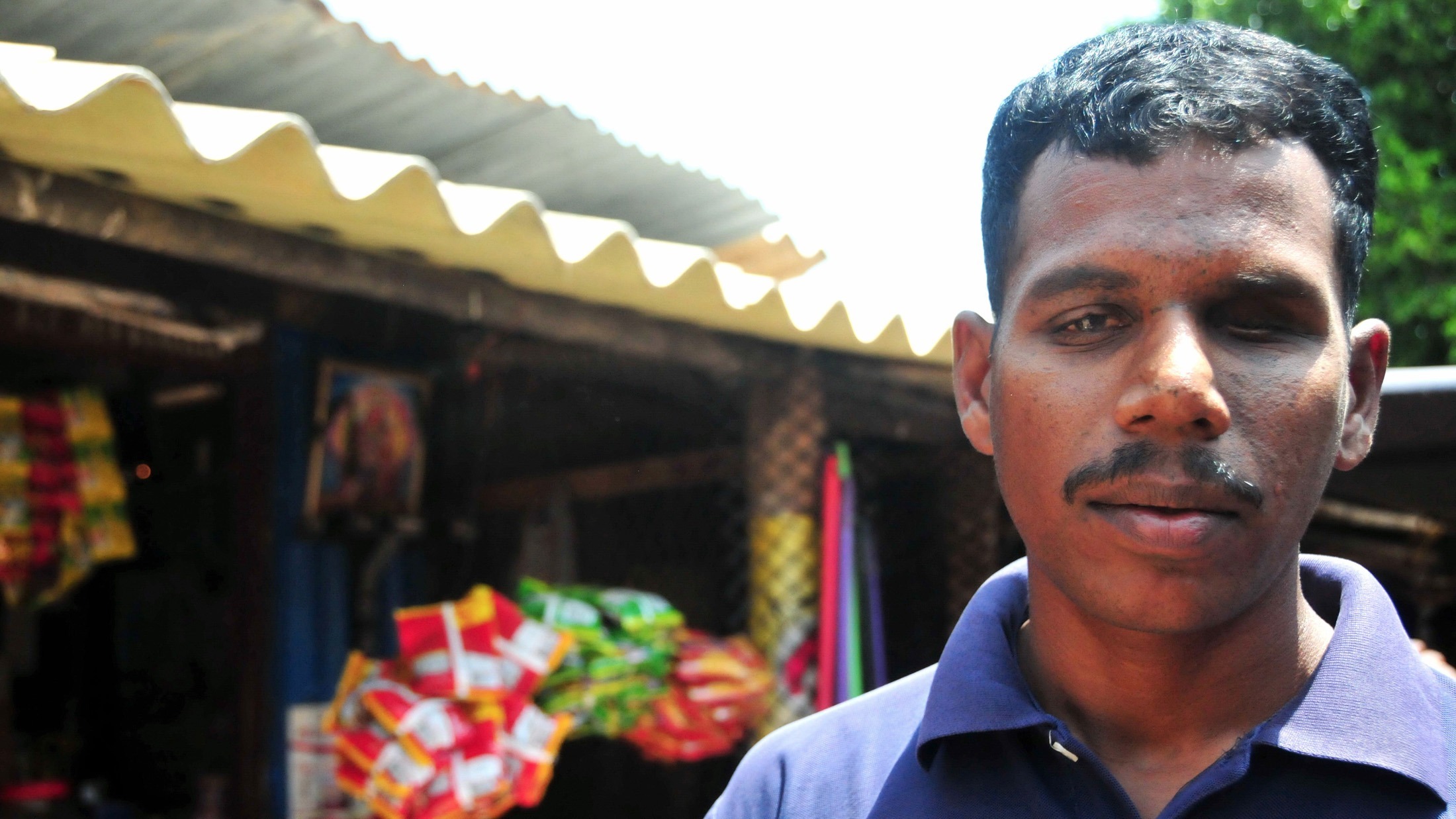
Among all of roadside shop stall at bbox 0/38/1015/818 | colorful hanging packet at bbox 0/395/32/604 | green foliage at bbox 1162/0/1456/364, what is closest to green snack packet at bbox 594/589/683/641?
roadside shop stall at bbox 0/38/1015/818

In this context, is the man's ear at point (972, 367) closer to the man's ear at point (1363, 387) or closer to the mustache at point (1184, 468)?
the mustache at point (1184, 468)

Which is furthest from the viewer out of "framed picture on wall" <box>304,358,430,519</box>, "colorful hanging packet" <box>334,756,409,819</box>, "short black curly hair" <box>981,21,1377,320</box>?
"framed picture on wall" <box>304,358,430,519</box>

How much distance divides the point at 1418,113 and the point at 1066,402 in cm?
869

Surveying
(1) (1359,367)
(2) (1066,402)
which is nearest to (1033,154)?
(2) (1066,402)

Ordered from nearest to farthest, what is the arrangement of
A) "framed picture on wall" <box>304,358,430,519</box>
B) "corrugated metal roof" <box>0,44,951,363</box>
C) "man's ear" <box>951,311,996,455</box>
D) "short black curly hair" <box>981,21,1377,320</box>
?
"short black curly hair" <box>981,21,1377,320</box> < "man's ear" <box>951,311,996,455</box> < "corrugated metal roof" <box>0,44,951,363</box> < "framed picture on wall" <box>304,358,430,519</box>

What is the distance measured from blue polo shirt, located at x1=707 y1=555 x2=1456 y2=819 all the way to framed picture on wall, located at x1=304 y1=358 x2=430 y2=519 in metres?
2.21

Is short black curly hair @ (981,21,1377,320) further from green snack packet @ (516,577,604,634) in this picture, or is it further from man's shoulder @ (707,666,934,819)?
green snack packet @ (516,577,604,634)

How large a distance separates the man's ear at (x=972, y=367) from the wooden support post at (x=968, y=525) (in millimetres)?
2750

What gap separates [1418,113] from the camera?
26.2 feet

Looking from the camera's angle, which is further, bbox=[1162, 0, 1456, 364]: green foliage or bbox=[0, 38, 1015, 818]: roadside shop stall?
bbox=[1162, 0, 1456, 364]: green foliage

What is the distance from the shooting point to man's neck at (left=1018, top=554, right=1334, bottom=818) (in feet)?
3.30

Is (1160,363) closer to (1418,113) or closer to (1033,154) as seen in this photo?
(1033,154)

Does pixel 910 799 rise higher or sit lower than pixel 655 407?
lower

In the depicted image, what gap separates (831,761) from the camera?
1103 mm
